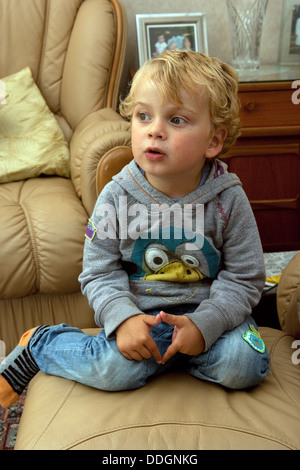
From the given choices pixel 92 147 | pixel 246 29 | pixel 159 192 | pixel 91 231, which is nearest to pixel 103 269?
pixel 91 231

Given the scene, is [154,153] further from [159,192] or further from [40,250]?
[40,250]

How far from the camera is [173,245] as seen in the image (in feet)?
3.75

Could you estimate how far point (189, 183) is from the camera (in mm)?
1159

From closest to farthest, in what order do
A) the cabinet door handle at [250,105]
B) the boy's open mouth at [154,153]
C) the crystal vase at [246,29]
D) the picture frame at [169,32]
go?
the boy's open mouth at [154,153]
the cabinet door handle at [250,105]
the crystal vase at [246,29]
the picture frame at [169,32]

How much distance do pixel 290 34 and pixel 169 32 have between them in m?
0.55

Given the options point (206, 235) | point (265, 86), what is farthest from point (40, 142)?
point (206, 235)

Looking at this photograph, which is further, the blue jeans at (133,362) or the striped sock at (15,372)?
the striped sock at (15,372)

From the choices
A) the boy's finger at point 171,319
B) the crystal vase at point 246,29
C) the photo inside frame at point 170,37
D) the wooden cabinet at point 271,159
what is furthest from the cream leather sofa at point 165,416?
the photo inside frame at point 170,37

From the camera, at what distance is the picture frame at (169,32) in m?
2.37

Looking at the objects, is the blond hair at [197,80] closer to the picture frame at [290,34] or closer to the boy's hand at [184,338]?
the boy's hand at [184,338]

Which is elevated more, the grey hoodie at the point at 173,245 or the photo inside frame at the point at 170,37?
the photo inside frame at the point at 170,37

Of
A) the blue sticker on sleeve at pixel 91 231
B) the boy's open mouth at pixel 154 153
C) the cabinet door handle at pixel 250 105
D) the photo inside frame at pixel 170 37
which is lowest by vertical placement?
the cabinet door handle at pixel 250 105

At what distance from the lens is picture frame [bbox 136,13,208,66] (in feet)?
7.76

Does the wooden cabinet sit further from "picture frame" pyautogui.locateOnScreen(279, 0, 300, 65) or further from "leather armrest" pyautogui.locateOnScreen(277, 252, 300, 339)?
"leather armrest" pyautogui.locateOnScreen(277, 252, 300, 339)
